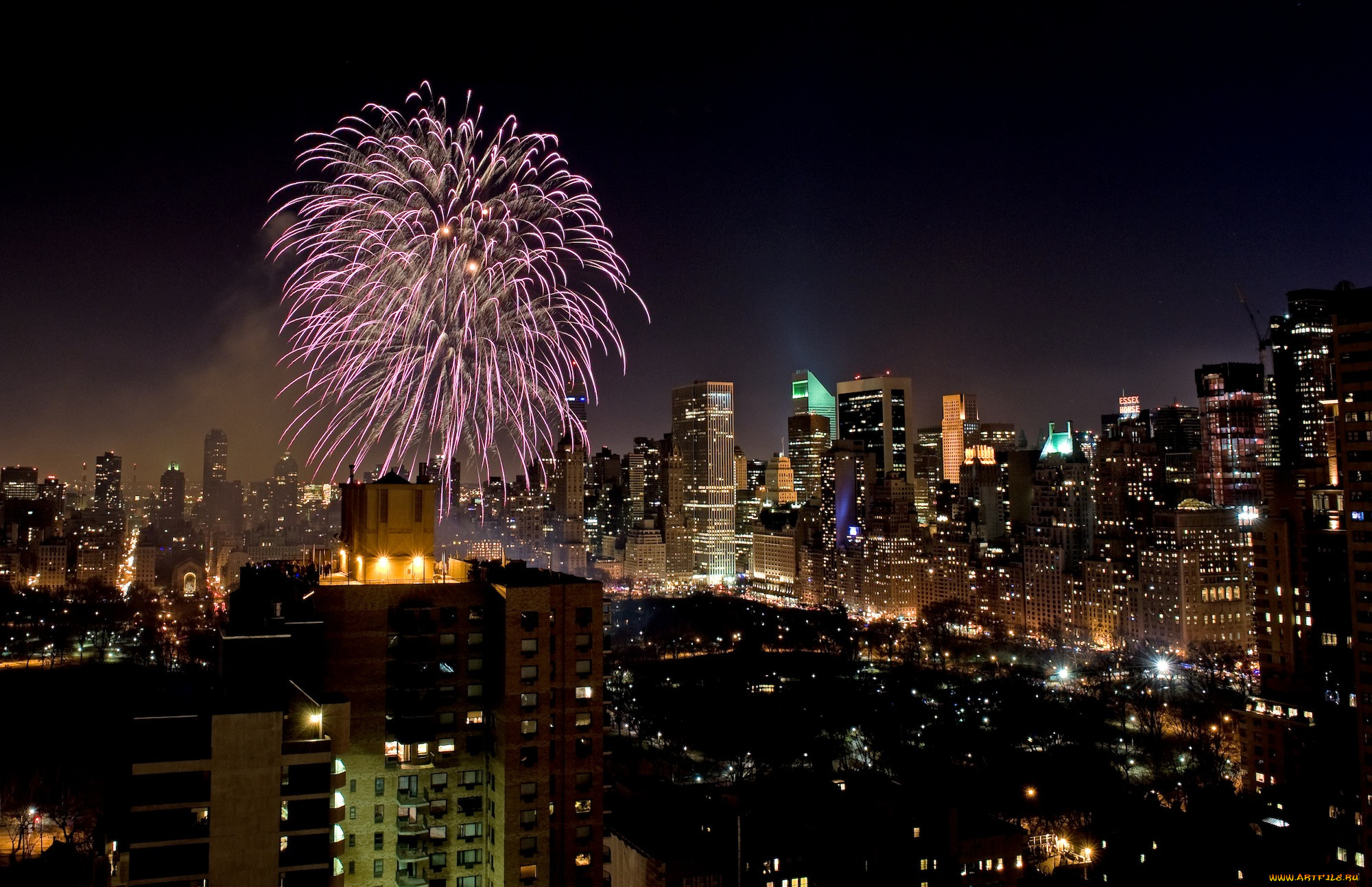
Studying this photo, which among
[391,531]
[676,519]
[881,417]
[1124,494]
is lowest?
[676,519]

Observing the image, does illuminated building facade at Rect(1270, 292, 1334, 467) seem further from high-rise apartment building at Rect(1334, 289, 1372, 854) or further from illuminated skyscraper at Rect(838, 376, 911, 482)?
high-rise apartment building at Rect(1334, 289, 1372, 854)

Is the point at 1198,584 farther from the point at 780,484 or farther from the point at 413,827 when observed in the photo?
the point at 780,484

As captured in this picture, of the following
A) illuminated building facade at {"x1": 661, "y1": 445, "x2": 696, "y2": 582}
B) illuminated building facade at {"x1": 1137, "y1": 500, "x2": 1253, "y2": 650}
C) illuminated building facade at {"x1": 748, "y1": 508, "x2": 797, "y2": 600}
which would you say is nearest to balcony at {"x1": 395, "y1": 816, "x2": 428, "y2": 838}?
illuminated building facade at {"x1": 1137, "y1": 500, "x2": 1253, "y2": 650}

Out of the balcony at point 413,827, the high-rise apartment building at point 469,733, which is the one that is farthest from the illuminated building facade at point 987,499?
the balcony at point 413,827

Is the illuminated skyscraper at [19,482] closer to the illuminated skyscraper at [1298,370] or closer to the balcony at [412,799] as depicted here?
the balcony at [412,799]

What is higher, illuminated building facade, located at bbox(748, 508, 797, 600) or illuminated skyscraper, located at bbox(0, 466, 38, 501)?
illuminated skyscraper, located at bbox(0, 466, 38, 501)

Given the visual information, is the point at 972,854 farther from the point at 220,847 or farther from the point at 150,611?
the point at 150,611

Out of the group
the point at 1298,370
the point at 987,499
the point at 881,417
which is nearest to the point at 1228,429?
the point at 1298,370

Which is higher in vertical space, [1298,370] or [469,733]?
[1298,370]
